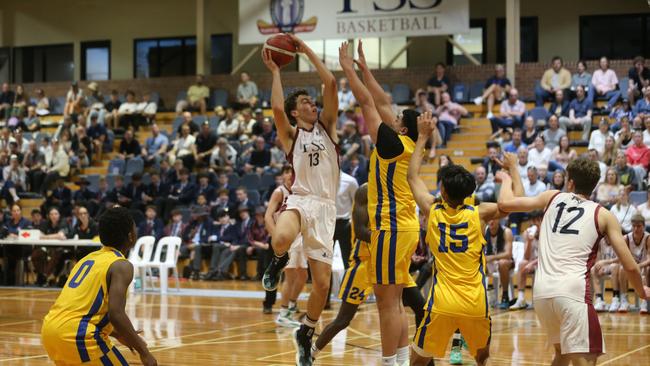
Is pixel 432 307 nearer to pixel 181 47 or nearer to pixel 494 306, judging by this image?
pixel 494 306

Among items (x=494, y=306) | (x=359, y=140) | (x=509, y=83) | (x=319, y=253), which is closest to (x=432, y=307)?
(x=319, y=253)

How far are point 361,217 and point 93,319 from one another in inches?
107

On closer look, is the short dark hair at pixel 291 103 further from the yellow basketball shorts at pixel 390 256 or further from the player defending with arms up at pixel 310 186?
the yellow basketball shorts at pixel 390 256

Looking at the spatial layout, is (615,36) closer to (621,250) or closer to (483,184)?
(483,184)

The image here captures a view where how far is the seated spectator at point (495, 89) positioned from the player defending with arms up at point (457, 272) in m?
14.3

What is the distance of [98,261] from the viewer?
4801 millimetres

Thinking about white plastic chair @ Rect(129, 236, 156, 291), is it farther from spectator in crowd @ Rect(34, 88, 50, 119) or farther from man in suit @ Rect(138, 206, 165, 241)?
spectator in crowd @ Rect(34, 88, 50, 119)

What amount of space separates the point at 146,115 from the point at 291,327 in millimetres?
14331

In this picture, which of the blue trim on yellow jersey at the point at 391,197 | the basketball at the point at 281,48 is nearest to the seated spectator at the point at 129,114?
the basketball at the point at 281,48

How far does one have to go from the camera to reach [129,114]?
22.8 meters

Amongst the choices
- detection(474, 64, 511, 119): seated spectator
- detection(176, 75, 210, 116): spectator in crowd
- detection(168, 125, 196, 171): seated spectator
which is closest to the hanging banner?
detection(474, 64, 511, 119): seated spectator

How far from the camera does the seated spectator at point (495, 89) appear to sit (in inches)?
766

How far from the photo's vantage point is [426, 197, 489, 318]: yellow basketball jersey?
5145mm

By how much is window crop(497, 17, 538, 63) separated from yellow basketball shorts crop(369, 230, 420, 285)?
57.3 feet
